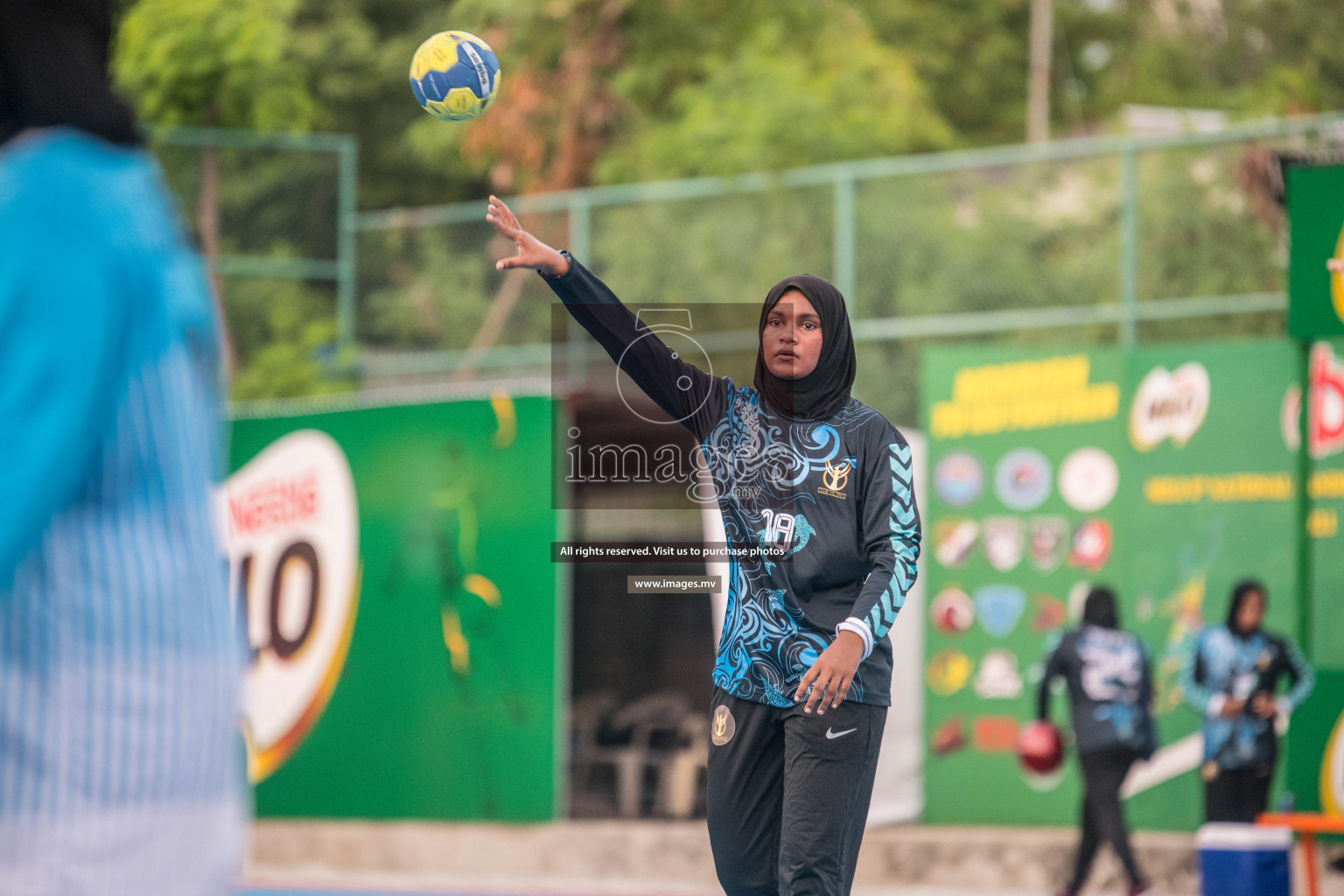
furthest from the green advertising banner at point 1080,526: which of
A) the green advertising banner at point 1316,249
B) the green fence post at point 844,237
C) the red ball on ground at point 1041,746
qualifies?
the green advertising banner at point 1316,249

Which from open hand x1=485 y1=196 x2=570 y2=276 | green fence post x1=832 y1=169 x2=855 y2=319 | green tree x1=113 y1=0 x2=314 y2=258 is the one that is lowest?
open hand x1=485 y1=196 x2=570 y2=276

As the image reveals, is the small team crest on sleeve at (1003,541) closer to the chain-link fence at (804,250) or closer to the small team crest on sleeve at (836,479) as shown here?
the chain-link fence at (804,250)

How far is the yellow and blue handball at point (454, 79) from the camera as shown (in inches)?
236

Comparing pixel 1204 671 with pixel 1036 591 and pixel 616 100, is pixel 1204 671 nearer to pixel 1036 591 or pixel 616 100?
pixel 1036 591

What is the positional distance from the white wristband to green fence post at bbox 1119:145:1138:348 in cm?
856

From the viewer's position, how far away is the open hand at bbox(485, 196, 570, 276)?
5.21m

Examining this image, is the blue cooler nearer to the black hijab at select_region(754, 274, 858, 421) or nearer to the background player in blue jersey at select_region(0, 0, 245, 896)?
the black hijab at select_region(754, 274, 858, 421)

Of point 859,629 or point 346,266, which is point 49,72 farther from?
point 346,266

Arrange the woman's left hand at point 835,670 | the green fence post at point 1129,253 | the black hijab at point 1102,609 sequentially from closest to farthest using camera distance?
the woman's left hand at point 835,670 < the black hijab at point 1102,609 < the green fence post at point 1129,253

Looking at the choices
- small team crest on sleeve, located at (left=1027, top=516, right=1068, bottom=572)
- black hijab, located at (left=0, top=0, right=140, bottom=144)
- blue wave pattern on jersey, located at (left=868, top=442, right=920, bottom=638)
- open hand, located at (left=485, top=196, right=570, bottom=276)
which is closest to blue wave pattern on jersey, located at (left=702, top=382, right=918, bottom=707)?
blue wave pattern on jersey, located at (left=868, top=442, right=920, bottom=638)

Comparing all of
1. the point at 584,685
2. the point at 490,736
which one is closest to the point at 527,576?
the point at 490,736

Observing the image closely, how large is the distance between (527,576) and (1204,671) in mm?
4778

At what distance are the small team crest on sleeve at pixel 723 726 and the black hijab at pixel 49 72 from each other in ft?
10.4

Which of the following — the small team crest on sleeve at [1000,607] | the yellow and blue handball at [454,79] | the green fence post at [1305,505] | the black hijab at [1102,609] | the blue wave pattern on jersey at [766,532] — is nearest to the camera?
the blue wave pattern on jersey at [766,532]
